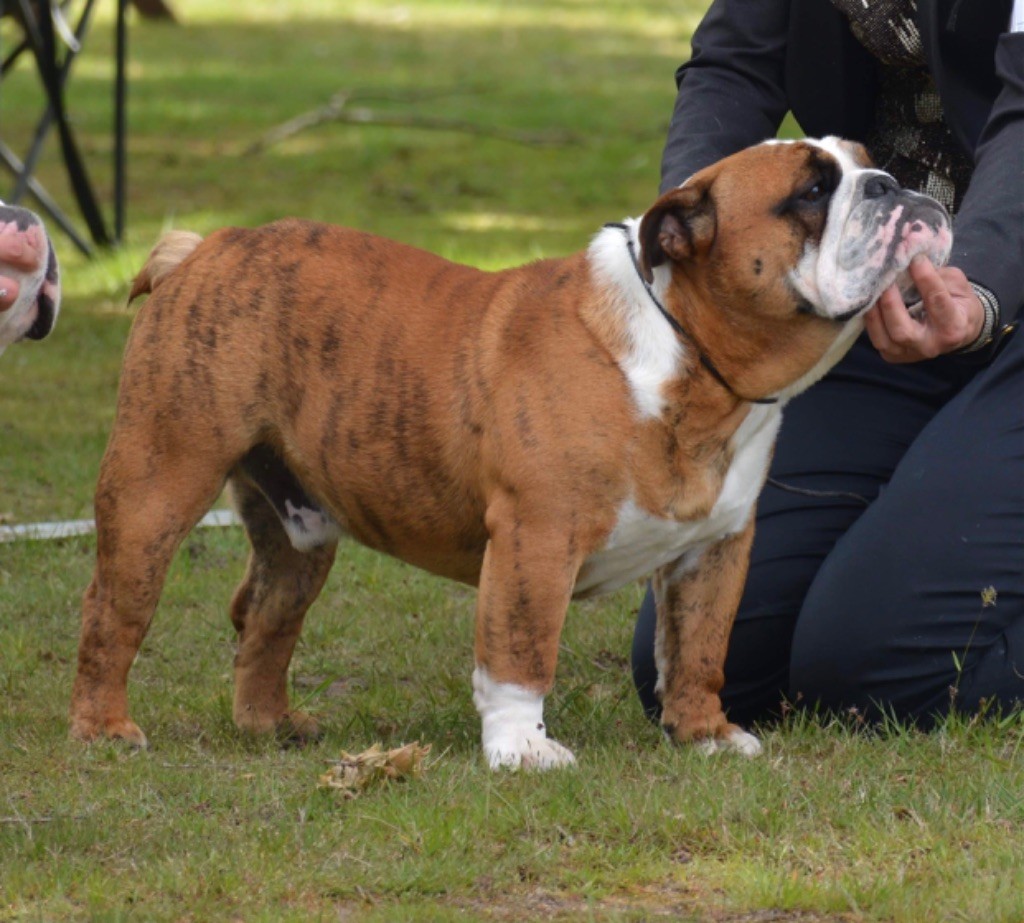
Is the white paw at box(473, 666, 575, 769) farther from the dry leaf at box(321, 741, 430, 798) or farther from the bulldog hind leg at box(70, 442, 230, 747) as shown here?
the bulldog hind leg at box(70, 442, 230, 747)

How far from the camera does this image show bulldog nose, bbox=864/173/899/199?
3.49m

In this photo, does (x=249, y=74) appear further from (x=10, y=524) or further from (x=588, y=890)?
(x=588, y=890)

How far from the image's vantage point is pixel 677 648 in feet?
13.0

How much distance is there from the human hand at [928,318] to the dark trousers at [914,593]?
1.79ft

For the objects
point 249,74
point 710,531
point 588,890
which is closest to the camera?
point 588,890

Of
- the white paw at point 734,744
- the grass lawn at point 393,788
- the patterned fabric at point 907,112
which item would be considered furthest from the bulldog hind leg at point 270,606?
the patterned fabric at point 907,112

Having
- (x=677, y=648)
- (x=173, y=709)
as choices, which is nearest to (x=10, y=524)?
(x=173, y=709)

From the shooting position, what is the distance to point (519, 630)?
11.9 ft

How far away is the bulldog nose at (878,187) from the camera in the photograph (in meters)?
3.49

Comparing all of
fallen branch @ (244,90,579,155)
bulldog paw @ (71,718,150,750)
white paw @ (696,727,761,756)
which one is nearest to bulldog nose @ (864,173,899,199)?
white paw @ (696,727,761,756)

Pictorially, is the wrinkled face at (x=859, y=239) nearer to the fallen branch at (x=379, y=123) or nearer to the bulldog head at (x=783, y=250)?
the bulldog head at (x=783, y=250)

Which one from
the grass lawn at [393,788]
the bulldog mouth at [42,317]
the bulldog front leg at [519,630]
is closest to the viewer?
the grass lawn at [393,788]

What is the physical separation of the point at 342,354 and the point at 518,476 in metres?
0.55

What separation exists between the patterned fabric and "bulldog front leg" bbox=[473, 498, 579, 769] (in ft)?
4.93
